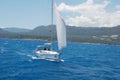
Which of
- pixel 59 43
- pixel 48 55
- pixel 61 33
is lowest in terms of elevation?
pixel 48 55

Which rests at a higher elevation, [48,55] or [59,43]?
[59,43]

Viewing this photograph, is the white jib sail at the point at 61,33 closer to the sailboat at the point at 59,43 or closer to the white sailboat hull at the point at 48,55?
the sailboat at the point at 59,43

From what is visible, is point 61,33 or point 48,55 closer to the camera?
point 61,33

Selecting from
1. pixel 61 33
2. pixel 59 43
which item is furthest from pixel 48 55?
pixel 61 33

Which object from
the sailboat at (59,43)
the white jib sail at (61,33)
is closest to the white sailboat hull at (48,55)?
the sailboat at (59,43)

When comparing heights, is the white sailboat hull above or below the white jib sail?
below

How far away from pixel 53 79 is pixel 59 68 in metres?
15.2

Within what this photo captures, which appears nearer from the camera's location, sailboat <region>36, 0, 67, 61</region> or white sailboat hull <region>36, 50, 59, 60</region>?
sailboat <region>36, 0, 67, 61</region>

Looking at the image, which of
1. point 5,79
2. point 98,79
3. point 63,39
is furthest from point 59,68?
point 5,79

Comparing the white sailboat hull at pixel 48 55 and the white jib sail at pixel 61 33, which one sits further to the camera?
the white sailboat hull at pixel 48 55

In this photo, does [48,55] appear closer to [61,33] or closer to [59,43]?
[59,43]

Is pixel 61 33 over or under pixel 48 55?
over

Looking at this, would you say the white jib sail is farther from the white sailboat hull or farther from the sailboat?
the white sailboat hull

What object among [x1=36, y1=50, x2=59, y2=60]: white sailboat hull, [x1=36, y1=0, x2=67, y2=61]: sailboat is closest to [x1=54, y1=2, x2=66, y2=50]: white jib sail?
[x1=36, y1=0, x2=67, y2=61]: sailboat
